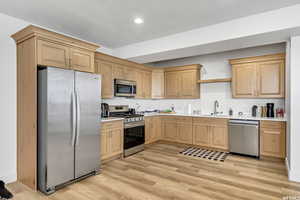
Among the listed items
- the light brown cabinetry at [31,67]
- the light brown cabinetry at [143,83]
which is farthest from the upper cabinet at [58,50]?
the light brown cabinetry at [143,83]

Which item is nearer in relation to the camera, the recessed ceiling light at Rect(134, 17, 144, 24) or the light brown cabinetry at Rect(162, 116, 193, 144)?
the recessed ceiling light at Rect(134, 17, 144, 24)

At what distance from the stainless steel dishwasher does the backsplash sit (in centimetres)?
70

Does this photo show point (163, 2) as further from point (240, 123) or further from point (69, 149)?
point (240, 123)

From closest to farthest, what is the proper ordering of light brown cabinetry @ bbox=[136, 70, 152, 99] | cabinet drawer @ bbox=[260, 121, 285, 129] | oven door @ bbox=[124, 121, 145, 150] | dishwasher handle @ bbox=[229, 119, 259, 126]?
cabinet drawer @ bbox=[260, 121, 285, 129] → dishwasher handle @ bbox=[229, 119, 259, 126] → oven door @ bbox=[124, 121, 145, 150] → light brown cabinetry @ bbox=[136, 70, 152, 99]

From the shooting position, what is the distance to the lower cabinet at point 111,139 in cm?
345

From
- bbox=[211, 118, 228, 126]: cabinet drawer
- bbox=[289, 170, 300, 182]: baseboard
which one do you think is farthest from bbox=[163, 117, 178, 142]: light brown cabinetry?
bbox=[289, 170, 300, 182]: baseboard

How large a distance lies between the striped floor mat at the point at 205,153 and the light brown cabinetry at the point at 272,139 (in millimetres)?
847

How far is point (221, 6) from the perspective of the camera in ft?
8.60

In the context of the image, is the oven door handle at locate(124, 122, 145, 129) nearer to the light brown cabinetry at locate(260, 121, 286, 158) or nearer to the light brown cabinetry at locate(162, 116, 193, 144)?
the light brown cabinetry at locate(162, 116, 193, 144)

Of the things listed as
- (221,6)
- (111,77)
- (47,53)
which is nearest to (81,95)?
(47,53)

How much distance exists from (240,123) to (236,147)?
602mm

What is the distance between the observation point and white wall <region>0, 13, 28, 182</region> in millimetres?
2697

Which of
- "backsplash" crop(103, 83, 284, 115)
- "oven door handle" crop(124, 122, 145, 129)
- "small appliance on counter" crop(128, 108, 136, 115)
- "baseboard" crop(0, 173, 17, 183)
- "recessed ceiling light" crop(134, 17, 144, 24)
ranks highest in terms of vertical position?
"recessed ceiling light" crop(134, 17, 144, 24)

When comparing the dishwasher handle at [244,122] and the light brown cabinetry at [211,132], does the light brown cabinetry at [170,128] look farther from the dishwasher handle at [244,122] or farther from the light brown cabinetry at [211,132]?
the dishwasher handle at [244,122]
